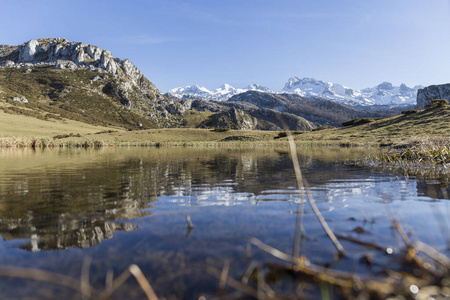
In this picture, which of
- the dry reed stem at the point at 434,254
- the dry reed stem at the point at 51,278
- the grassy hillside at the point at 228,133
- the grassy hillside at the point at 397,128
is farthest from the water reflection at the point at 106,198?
the grassy hillside at the point at 397,128

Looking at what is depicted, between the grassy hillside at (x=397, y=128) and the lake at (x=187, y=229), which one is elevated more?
the grassy hillside at (x=397, y=128)

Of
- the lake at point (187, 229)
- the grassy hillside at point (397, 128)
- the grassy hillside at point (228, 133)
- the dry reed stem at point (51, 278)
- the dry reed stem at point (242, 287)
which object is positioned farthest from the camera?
the grassy hillside at point (228, 133)

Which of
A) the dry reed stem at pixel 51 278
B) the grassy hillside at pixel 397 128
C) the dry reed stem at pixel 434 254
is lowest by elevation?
the dry reed stem at pixel 51 278

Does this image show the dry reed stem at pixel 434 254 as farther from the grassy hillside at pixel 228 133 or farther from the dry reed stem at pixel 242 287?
the grassy hillside at pixel 228 133

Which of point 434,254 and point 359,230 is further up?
point 434,254

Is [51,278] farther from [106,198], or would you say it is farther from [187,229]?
[106,198]

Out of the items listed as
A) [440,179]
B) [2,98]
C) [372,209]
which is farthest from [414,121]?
[2,98]

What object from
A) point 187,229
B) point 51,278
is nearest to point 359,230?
point 187,229

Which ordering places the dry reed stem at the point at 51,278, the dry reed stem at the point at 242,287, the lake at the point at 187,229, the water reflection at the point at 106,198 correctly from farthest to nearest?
the water reflection at the point at 106,198, the lake at the point at 187,229, the dry reed stem at the point at 51,278, the dry reed stem at the point at 242,287

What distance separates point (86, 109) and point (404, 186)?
709ft

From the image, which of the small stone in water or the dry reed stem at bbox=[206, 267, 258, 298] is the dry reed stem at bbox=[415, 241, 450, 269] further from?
the dry reed stem at bbox=[206, 267, 258, 298]

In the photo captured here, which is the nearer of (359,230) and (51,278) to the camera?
(51,278)

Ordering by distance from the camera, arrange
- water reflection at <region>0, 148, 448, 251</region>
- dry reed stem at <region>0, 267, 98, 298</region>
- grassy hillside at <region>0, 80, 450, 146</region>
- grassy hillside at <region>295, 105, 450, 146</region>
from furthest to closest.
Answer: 1. grassy hillside at <region>0, 80, 450, 146</region>
2. grassy hillside at <region>295, 105, 450, 146</region>
3. water reflection at <region>0, 148, 448, 251</region>
4. dry reed stem at <region>0, 267, 98, 298</region>

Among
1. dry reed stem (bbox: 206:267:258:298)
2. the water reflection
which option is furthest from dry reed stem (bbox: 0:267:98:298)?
dry reed stem (bbox: 206:267:258:298)
